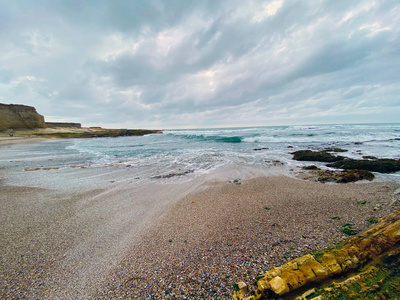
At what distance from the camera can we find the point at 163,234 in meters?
3.85

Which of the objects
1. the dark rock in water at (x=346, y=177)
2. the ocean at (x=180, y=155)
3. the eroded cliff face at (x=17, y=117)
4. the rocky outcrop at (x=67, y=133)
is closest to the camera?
the dark rock in water at (x=346, y=177)

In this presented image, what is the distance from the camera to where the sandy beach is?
2.57 m

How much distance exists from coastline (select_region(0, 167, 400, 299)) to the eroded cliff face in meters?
68.5

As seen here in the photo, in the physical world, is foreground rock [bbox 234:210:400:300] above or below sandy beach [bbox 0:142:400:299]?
above

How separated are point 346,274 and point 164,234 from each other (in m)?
3.19

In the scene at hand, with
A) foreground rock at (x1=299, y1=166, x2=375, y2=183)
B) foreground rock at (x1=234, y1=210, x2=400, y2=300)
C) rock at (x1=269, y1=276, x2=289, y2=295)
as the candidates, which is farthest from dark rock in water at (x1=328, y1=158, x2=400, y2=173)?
rock at (x1=269, y1=276, x2=289, y2=295)

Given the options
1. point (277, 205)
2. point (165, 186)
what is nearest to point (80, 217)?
point (165, 186)

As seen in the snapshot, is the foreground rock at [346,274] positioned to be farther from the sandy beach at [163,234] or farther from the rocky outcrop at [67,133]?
the rocky outcrop at [67,133]

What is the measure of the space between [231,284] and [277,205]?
10.6 ft

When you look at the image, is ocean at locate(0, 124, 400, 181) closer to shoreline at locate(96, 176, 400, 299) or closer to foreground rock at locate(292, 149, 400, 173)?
foreground rock at locate(292, 149, 400, 173)

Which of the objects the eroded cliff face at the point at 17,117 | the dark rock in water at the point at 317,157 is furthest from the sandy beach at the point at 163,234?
the eroded cliff face at the point at 17,117

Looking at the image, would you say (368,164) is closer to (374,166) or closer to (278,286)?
(374,166)

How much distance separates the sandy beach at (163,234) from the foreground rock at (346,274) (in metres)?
0.44

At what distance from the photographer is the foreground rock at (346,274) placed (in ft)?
6.06
